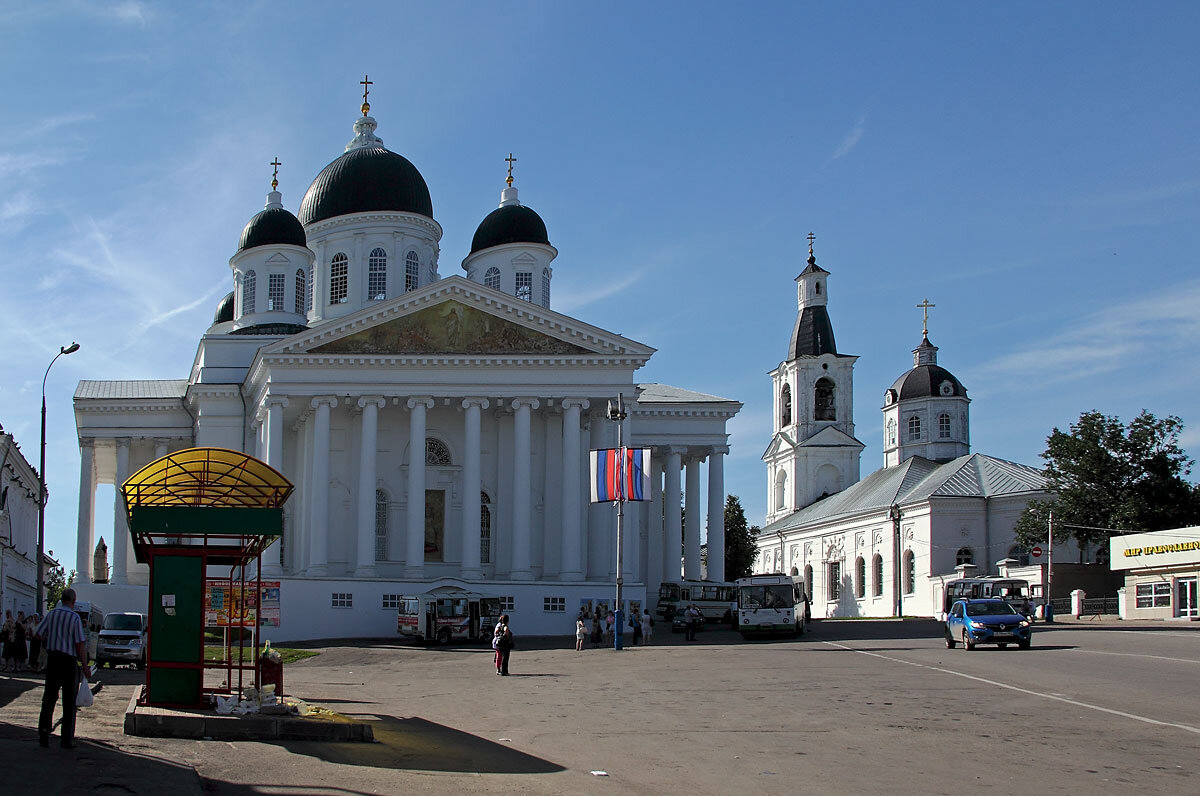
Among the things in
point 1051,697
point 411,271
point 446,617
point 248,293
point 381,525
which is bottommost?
point 446,617

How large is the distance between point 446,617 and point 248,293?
25123 millimetres

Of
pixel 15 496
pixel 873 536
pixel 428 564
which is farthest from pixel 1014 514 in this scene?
pixel 15 496

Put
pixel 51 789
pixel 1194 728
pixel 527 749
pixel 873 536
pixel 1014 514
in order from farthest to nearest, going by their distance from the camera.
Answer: pixel 873 536, pixel 1014 514, pixel 1194 728, pixel 527 749, pixel 51 789

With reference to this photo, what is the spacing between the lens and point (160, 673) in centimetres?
1584

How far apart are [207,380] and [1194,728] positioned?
163 ft

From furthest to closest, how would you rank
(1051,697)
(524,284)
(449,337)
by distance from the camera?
1. (524,284)
2. (449,337)
3. (1051,697)

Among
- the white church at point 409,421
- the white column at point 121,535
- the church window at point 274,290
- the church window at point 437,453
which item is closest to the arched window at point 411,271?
the white church at point 409,421

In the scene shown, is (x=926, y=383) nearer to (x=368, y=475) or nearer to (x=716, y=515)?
(x=716, y=515)

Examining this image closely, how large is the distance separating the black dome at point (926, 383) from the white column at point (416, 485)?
61.1 meters

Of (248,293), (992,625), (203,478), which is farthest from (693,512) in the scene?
(203,478)

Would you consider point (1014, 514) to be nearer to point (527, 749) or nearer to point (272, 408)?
point (272, 408)

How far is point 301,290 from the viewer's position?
61.7 m

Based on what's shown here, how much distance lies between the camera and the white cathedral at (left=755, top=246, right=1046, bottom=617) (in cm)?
7925

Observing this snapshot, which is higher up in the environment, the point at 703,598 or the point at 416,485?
the point at 416,485
